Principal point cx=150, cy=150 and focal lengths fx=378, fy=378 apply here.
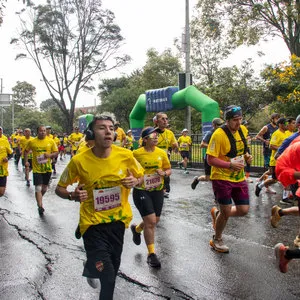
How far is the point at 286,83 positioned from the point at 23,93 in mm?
64574

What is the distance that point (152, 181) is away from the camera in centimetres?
482

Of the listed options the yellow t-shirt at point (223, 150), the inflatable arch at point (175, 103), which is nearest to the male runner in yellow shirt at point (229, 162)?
the yellow t-shirt at point (223, 150)

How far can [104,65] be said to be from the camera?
33.1 metres

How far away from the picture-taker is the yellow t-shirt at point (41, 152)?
302 inches

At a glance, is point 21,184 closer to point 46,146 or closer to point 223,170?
point 46,146

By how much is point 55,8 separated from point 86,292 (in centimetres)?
3090

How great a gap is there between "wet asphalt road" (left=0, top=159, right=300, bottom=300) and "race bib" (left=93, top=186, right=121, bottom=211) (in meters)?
1.02

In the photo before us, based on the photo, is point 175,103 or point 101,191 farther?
point 175,103

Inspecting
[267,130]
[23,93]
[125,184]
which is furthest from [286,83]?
[23,93]

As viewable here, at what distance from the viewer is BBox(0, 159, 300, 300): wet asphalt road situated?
3.73m

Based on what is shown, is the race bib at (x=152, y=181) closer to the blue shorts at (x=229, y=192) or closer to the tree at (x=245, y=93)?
the blue shorts at (x=229, y=192)

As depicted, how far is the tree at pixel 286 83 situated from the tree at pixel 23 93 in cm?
6277

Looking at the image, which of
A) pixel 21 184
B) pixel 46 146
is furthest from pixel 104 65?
pixel 46 146

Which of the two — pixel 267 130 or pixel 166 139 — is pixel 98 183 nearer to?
pixel 166 139
